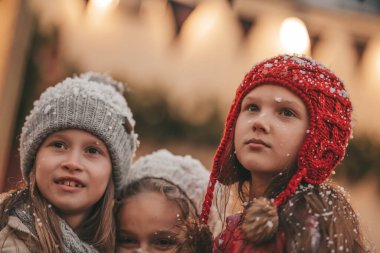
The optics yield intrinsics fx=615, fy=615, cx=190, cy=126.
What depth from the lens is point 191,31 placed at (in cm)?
527

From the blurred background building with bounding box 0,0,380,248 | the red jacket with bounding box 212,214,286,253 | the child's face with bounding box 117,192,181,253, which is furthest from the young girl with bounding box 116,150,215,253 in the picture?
the blurred background building with bounding box 0,0,380,248

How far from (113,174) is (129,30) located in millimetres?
2930

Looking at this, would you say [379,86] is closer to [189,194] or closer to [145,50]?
[145,50]

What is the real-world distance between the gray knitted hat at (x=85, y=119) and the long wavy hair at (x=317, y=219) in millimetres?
782

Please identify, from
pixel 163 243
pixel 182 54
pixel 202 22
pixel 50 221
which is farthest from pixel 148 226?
pixel 182 54

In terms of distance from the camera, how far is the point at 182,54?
548cm

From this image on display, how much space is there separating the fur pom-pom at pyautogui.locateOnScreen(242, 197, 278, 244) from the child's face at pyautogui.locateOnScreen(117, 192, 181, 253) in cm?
65

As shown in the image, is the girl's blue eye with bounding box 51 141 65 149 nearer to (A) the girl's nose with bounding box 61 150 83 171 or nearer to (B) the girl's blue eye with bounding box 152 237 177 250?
(A) the girl's nose with bounding box 61 150 83 171

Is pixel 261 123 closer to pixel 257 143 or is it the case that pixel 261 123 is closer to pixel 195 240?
pixel 257 143

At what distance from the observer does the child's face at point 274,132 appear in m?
2.01

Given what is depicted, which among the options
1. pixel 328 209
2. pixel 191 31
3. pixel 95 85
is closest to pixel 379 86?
pixel 191 31

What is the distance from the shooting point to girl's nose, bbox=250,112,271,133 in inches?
78.8

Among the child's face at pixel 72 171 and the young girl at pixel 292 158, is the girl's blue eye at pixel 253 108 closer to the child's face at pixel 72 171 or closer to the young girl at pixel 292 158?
the young girl at pixel 292 158

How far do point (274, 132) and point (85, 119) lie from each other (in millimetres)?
865
